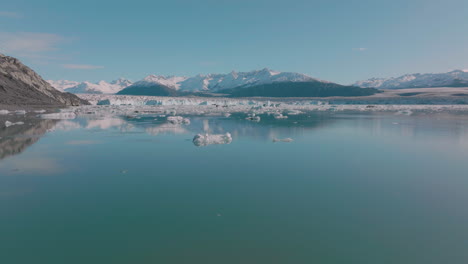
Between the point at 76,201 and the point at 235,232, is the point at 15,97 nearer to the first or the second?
the point at 76,201

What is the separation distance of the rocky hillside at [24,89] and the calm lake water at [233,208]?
4347 centimetres

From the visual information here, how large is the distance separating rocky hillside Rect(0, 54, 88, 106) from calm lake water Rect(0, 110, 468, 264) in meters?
43.5

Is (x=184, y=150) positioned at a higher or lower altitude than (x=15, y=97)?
lower

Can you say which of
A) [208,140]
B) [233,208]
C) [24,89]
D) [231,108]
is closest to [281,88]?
[231,108]

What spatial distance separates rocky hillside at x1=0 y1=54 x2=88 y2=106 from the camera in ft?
149

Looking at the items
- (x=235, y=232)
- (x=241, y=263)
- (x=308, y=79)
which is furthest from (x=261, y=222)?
(x=308, y=79)

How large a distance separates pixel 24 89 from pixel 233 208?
58.5 meters

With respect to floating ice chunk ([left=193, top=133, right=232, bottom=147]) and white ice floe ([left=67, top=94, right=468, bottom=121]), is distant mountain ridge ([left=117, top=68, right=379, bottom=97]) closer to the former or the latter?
white ice floe ([left=67, top=94, right=468, bottom=121])

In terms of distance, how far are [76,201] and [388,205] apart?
6.31 metres

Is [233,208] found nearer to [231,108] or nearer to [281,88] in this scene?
[231,108]

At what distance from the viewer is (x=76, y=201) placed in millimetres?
6172

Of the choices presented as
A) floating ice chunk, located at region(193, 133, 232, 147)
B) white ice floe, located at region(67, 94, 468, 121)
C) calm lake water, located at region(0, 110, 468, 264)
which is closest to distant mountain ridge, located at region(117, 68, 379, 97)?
white ice floe, located at region(67, 94, 468, 121)

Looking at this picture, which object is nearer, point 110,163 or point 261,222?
point 261,222

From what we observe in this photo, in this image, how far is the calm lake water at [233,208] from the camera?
4273 millimetres
